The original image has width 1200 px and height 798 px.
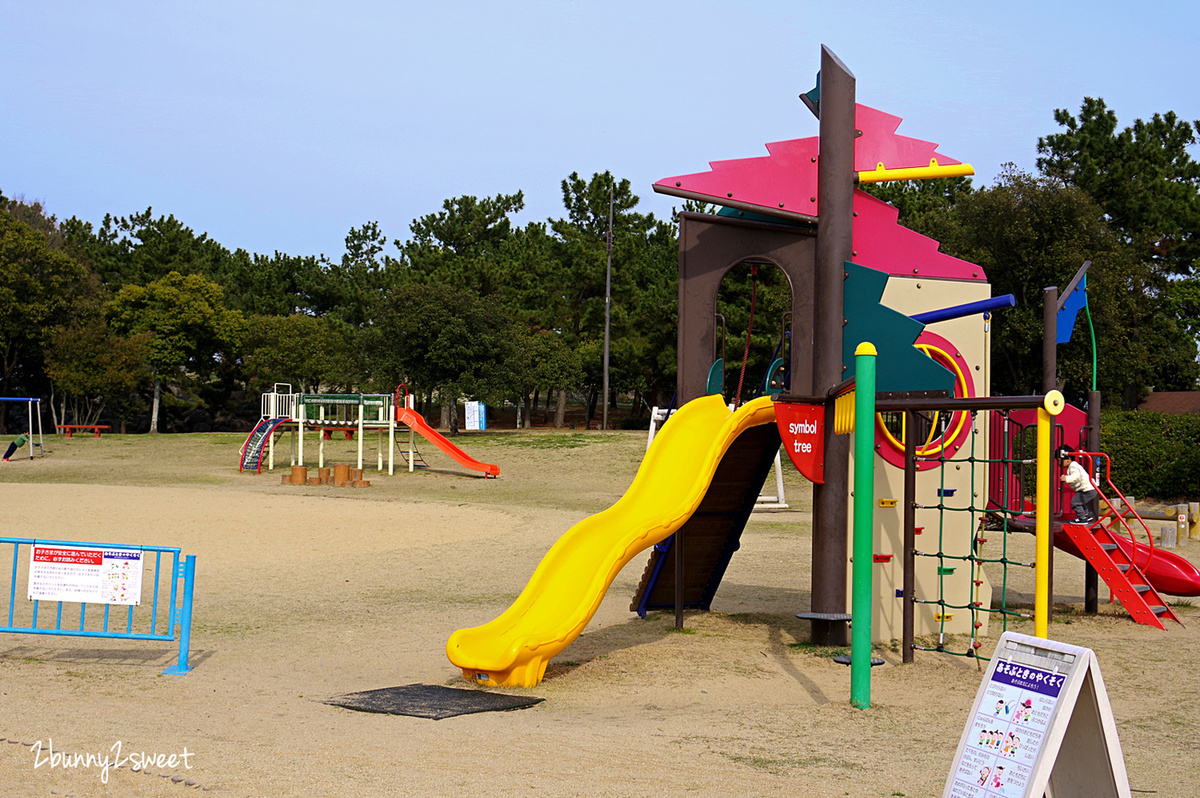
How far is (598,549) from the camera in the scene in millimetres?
7355

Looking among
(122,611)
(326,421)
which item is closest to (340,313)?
(326,421)

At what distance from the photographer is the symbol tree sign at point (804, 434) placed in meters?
7.87

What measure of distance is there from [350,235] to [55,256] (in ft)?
75.3

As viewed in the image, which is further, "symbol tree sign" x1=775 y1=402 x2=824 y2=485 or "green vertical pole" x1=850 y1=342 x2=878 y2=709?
"symbol tree sign" x1=775 y1=402 x2=824 y2=485

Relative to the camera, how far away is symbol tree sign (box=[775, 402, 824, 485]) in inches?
310

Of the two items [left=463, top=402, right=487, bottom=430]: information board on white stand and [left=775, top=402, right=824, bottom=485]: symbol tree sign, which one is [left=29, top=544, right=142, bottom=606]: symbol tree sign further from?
[left=463, top=402, right=487, bottom=430]: information board on white stand

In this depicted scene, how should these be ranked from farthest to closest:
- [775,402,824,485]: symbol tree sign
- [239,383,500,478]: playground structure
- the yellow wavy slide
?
[239,383,500,478]: playground structure, [775,402,824,485]: symbol tree sign, the yellow wavy slide

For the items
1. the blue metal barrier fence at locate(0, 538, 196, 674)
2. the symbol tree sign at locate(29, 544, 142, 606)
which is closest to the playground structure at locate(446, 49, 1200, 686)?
the blue metal barrier fence at locate(0, 538, 196, 674)

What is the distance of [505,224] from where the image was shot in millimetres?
59531

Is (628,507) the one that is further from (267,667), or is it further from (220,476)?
(220,476)

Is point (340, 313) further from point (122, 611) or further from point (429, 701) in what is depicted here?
point (429, 701)

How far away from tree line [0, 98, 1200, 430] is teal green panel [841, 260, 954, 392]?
22.9 m

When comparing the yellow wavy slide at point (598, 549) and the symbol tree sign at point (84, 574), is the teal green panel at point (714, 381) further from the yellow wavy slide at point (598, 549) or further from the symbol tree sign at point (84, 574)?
the symbol tree sign at point (84, 574)

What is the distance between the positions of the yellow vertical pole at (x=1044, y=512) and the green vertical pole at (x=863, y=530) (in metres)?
0.99
